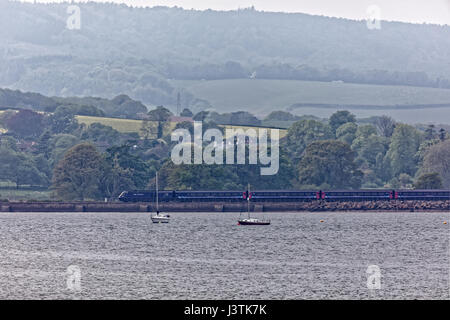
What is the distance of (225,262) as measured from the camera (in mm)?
130250

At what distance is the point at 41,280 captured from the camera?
114 metres

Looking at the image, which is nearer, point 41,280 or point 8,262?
point 41,280

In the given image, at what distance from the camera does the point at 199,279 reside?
114 m

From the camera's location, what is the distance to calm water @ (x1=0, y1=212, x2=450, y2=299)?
347 ft

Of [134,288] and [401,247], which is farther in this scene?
[401,247]

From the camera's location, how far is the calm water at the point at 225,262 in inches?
4161
